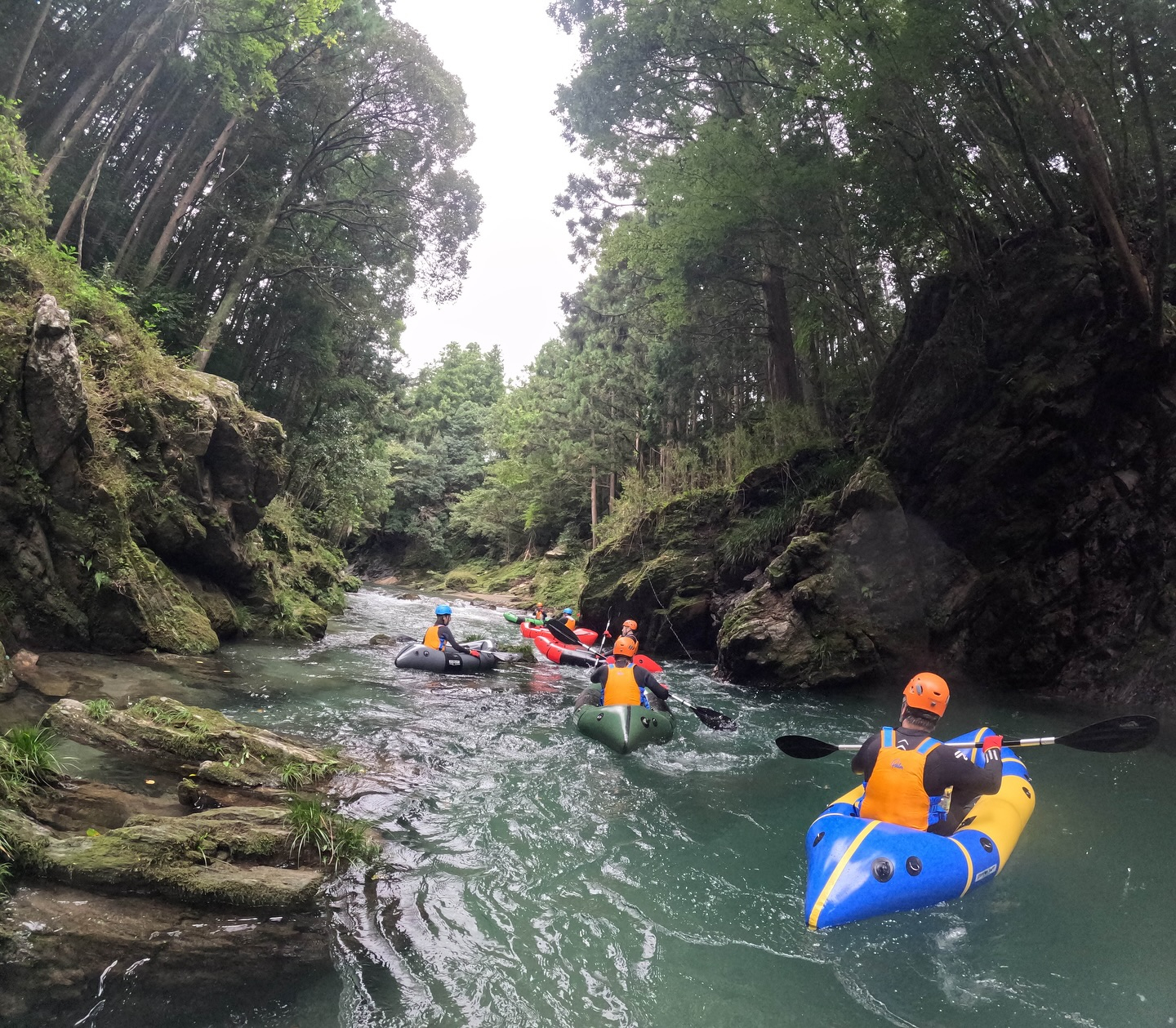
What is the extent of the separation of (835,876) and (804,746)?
1.93 meters

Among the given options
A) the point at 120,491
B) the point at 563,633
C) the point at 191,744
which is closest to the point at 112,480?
the point at 120,491

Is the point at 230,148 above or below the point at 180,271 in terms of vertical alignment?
above

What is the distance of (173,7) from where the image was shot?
1088cm

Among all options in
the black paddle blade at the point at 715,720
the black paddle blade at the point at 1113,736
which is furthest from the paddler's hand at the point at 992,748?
the black paddle blade at the point at 715,720

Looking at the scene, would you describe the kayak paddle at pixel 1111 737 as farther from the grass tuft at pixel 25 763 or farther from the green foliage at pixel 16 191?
the green foliage at pixel 16 191

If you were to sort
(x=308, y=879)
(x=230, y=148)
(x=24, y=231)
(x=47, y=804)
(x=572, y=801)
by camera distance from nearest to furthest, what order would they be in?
(x=308, y=879) < (x=47, y=804) < (x=572, y=801) < (x=24, y=231) < (x=230, y=148)

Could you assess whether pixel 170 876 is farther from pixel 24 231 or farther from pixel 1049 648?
pixel 1049 648

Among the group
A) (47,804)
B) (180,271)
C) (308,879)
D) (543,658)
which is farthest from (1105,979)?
Result: (180,271)

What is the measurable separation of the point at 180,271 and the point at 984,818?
662 inches

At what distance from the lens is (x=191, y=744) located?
4.74 meters

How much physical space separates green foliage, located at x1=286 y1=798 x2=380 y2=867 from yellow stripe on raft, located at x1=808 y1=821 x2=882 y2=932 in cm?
252

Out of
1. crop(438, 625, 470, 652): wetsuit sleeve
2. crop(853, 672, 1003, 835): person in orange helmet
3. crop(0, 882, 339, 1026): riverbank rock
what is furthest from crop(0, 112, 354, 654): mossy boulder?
crop(853, 672, 1003, 835): person in orange helmet

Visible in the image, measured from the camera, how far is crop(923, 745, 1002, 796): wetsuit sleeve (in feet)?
12.9

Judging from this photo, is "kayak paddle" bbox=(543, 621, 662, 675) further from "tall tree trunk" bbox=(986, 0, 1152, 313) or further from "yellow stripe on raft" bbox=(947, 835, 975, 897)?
"tall tree trunk" bbox=(986, 0, 1152, 313)
